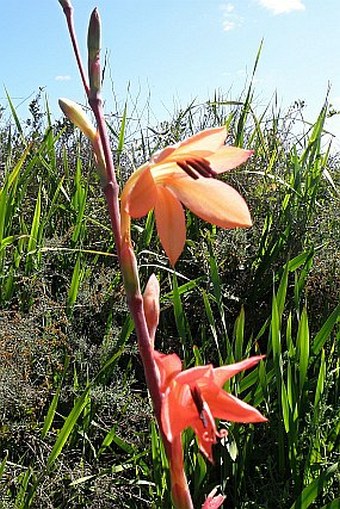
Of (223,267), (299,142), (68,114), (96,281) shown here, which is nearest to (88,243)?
(96,281)

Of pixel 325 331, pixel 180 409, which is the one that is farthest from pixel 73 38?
pixel 325 331

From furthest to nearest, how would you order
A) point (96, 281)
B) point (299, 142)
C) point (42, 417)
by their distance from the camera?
point (299, 142) < point (96, 281) < point (42, 417)

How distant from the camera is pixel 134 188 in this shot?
0.51 meters

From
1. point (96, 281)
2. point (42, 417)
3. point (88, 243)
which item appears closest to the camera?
point (42, 417)

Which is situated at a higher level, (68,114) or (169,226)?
(68,114)

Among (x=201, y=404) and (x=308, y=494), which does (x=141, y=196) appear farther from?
(x=308, y=494)

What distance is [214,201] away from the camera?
0.54 m

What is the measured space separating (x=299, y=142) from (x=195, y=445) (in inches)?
68.9

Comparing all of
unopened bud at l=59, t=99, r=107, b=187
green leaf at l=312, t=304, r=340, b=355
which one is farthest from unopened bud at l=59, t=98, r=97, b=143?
green leaf at l=312, t=304, r=340, b=355

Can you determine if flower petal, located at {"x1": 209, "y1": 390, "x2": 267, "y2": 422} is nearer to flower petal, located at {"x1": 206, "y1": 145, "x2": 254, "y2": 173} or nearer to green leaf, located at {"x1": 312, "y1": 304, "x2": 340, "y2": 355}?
flower petal, located at {"x1": 206, "y1": 145, "x2": 254, "y2": 173}

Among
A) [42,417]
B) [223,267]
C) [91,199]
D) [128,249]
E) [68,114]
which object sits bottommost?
[42,417]

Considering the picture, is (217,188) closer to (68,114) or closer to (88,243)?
(68,114)

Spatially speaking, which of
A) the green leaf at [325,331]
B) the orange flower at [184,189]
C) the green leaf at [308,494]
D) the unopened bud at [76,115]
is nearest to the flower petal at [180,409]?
the orange flower at [184,189]

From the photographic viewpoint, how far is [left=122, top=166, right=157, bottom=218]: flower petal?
505 millimetres
